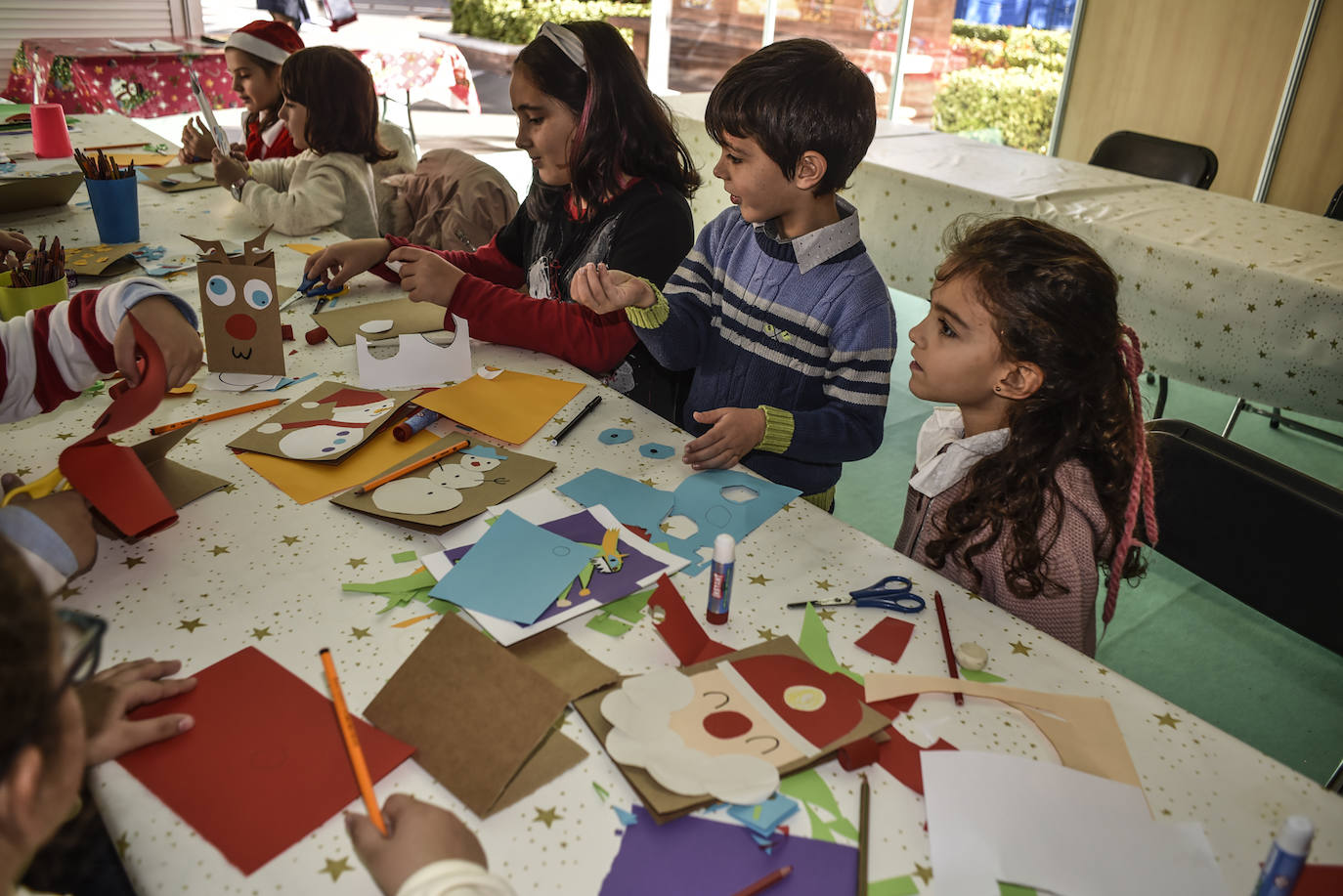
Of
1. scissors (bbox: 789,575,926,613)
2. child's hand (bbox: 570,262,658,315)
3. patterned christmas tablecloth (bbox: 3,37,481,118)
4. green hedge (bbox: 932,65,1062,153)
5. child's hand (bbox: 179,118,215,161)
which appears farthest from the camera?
green hedge (bbox: 932,65,1062,153)

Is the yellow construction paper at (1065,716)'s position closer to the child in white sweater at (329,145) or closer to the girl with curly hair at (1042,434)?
the girl with curly hair at (1042,434)

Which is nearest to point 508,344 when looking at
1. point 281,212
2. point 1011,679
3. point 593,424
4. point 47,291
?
point 593,424

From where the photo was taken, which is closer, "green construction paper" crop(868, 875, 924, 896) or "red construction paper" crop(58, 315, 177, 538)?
"green construction paper" crop(868, 875, 924, 896)

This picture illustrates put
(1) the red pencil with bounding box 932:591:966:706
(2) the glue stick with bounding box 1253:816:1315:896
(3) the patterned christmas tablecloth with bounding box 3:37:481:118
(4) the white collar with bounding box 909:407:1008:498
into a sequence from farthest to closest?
(3) the patterned christmas tablecloth with bounding box 3:37:481:118 → (4) the white collar with bounding box 909:407:1008:498 → (1) the red pencil with bounding box 932:591:966:706 → (2) the glue stick with bounding box 1253:816:1315:896

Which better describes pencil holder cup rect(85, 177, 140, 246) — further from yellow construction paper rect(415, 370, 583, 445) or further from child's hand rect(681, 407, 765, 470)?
child's hand rect(681, 407, 765, 470)

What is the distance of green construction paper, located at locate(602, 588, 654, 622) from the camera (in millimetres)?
836

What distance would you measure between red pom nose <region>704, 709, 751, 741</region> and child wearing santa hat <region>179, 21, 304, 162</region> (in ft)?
7.45

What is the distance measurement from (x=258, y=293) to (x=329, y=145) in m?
1.06

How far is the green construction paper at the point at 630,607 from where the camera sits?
836 millimetres

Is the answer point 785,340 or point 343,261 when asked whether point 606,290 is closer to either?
point 785,340

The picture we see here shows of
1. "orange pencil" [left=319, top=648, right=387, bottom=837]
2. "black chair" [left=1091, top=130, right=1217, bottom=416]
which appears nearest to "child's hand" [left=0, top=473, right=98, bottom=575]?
"orange pencil" [left=319, top=648, right=387, bottom=837]

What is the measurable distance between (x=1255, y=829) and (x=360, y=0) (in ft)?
43.1

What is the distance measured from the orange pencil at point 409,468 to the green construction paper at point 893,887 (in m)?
0.68

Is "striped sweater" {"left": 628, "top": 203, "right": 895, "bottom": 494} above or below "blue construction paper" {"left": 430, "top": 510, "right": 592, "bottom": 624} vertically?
above
